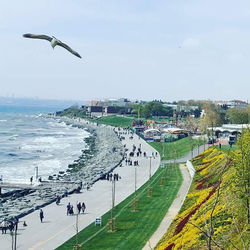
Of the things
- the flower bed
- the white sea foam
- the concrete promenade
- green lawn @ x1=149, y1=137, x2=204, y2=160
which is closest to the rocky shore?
the concrete promenade

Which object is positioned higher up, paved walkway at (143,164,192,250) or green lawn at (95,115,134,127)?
green lawn at (95,115,134,127)

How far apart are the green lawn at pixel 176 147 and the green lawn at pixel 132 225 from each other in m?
28.5

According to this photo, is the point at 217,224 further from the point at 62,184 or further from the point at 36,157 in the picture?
the point at 36,157

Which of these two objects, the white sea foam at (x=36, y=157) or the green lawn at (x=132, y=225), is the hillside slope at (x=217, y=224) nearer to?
the green lawn at (x=132, y=225)

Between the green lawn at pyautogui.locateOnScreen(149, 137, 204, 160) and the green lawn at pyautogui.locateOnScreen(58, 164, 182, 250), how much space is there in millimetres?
28535

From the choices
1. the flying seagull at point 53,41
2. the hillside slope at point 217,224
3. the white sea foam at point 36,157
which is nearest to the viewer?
the flying seagull at point 53,41

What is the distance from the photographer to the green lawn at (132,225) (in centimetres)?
2559

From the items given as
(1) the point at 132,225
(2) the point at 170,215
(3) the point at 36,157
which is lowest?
(3) the point at 36,157

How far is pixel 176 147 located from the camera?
266 feet

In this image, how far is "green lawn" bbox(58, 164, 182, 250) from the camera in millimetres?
25594

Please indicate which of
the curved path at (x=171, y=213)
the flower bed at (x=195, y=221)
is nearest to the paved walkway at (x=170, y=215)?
the curved path at (x=171, y=213)

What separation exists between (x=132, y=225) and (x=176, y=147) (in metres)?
52.8

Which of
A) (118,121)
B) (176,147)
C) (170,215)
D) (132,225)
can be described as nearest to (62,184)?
(170,215)

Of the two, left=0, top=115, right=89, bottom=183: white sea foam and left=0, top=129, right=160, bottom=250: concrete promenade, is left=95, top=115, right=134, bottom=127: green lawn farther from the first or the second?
left=0, top=129, right=160, bottom=250: concrete promenade
